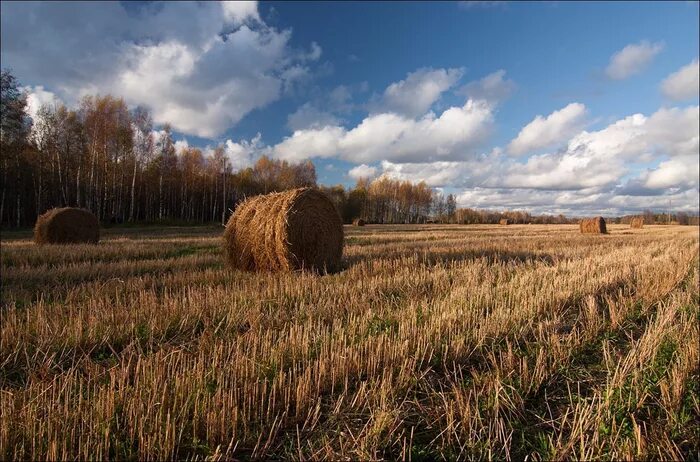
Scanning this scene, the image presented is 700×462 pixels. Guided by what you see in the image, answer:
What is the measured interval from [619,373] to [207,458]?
3.40m

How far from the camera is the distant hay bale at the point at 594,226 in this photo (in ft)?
108

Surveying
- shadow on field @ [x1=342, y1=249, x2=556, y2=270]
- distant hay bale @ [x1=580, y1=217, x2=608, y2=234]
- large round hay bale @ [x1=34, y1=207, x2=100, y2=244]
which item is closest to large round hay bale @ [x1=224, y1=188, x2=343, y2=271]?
shadow on field @ [x1=342, y1=249, x2=556, y2=270]

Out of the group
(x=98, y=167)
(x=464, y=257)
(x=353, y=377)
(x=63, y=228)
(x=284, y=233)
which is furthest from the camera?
(x=98, y=167)

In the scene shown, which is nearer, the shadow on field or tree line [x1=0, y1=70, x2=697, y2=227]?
the shadow on field

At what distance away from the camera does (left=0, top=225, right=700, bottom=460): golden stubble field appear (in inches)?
101

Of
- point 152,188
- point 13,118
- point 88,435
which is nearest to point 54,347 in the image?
point 88,435

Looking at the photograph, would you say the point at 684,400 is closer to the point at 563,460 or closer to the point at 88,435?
the point at 563,460

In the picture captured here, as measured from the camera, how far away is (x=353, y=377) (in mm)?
3520

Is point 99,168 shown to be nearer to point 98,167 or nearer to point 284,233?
point 98,167

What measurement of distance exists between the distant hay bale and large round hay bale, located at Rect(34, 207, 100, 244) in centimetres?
3404

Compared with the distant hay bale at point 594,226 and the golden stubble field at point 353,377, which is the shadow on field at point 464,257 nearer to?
the golden stubble field at point 353,377

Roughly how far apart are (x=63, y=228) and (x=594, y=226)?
117 ft

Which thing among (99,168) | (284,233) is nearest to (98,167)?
(99,168)

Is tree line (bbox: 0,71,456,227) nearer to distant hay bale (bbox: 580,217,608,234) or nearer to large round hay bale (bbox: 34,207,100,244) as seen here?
large round hay bale (bbox: 34,207,100,244)
